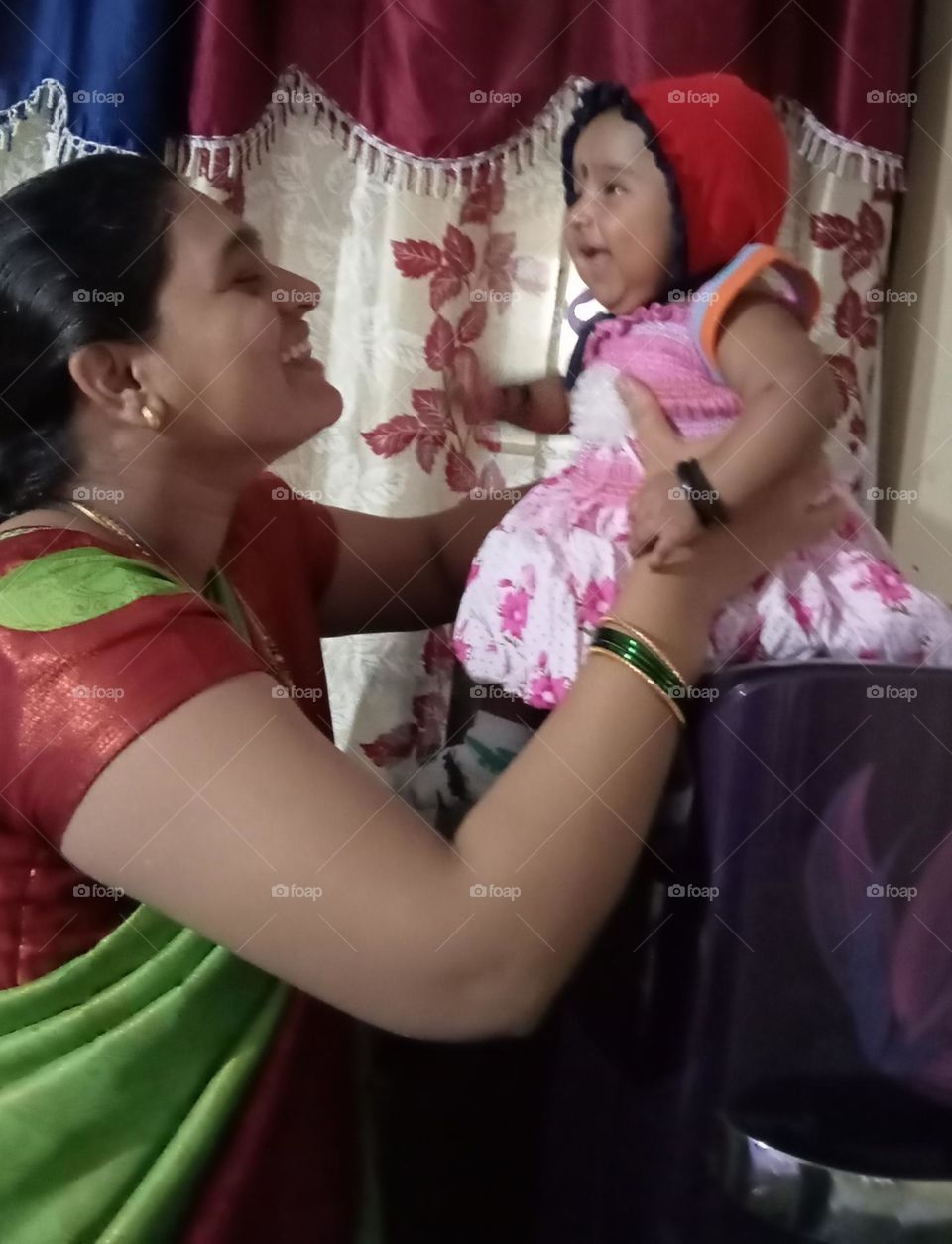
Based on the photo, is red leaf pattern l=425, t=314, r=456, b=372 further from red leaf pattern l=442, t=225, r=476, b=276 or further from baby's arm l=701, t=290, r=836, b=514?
baby's arm l=701, t=290, r=836, b=514

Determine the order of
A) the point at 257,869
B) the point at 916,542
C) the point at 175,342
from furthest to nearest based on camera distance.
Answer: the point at 916,542
the point at 175,342
the point at 257,869

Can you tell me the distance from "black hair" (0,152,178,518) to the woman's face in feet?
0.05

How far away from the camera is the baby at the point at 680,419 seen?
69 centimetres

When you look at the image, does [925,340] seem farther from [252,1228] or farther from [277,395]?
[252,1228]

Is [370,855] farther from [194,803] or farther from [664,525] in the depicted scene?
[664,525]

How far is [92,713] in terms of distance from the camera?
575 millimetres

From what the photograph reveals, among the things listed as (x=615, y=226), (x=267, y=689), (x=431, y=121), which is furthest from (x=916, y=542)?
(x=267, y=689)

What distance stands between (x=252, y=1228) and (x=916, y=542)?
0.93 m

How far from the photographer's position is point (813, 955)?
2.09ft

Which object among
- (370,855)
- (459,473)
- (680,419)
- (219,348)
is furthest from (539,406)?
(370,855)

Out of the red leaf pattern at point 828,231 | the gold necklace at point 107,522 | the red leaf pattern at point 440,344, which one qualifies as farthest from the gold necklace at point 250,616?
the red leaf pattern at point 828,231

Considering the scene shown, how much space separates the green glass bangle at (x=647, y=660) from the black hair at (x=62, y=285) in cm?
40

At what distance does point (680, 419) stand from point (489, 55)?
0.55 meters

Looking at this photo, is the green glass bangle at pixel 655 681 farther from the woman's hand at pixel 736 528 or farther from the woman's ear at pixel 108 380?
the woman's ear at pixel 108 380
